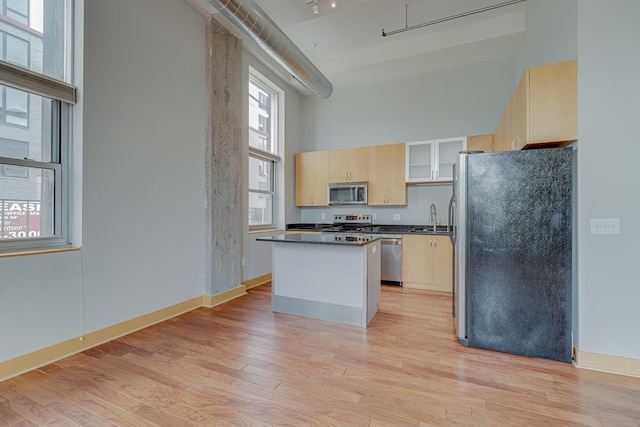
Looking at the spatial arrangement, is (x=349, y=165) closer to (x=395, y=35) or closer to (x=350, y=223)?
(x=350, y=223)

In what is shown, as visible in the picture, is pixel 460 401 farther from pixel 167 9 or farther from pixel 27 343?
pixel 167 9

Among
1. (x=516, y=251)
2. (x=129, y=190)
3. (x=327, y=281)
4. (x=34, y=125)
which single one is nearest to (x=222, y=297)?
(x=327, y=281)

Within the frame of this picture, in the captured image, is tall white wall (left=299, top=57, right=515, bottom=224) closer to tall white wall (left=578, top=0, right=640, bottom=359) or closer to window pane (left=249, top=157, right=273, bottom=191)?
window pane (left=249, top=157, right=273, bottom=191)

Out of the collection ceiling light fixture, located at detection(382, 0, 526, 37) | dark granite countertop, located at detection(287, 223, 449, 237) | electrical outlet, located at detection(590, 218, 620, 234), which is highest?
ceiling light fixture, located at detection(382, 0, 526, 37)

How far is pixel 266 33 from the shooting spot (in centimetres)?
292

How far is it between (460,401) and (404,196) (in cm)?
336

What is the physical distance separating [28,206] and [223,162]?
196cm

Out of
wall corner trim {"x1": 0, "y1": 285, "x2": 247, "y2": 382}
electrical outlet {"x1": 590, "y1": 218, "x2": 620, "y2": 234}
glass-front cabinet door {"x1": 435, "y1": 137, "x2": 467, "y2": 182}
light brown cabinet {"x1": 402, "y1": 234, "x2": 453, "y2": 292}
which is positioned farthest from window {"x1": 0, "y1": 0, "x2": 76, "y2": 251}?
glass-front cabinet door {"x1": 435, "y1": 137, "x2": 467, "y2": 182}

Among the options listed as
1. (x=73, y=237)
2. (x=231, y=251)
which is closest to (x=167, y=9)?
(x=73, y=237)

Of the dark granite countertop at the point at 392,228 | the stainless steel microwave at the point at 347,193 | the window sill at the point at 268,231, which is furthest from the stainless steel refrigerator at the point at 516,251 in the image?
the window sill at the point at 268,231

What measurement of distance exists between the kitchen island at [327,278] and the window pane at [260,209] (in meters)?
1.64

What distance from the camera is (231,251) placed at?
3.88 meters

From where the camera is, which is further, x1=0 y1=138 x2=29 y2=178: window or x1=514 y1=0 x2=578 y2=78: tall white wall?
x1=514 y1=0 x2=578 y2=78: tall white wall

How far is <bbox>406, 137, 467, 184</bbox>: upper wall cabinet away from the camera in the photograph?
440 centimetres
